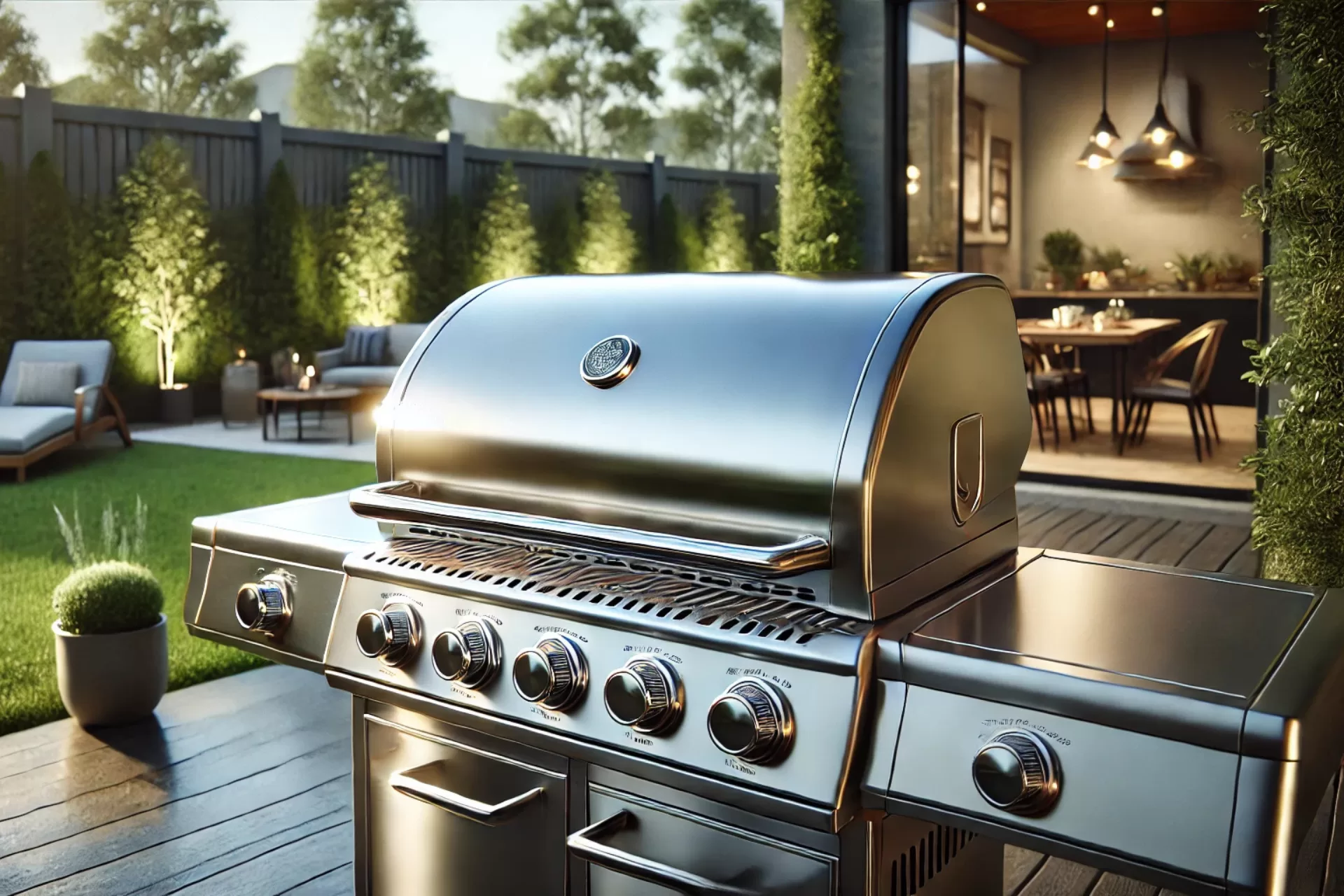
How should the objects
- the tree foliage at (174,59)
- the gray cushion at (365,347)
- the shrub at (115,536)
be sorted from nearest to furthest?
1. the shrub at (115,536)
2. the gray cushion at (365,347)
3. the tree foliage at (174,59)

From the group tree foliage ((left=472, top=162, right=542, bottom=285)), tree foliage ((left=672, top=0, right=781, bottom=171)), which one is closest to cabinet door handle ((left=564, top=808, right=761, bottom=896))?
tree foliage ((left=472, top=162, right=542, bottom=285))

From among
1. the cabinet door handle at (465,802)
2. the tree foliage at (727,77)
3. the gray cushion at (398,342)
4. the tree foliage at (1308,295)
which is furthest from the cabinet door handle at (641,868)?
the tree foliage at (727,77)

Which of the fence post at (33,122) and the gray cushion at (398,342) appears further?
the gray cushion at (398,342)

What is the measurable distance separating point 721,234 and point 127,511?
357 inches

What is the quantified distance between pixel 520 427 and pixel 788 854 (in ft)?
1.98

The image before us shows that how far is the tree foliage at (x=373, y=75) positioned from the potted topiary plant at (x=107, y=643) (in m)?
15.7

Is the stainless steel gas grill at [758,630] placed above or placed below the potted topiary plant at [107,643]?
above

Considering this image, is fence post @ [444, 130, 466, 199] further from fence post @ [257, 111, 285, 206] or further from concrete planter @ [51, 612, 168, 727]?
concrete planter @ [51, 612, 168, 727]

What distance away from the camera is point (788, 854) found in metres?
1.19

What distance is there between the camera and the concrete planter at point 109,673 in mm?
3043

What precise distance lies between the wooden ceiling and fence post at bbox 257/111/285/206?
643 cm

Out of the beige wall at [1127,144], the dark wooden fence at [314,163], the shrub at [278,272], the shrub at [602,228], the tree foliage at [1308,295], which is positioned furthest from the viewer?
the shrub at [602,228]

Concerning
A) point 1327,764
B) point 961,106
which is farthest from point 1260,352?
point 961,106

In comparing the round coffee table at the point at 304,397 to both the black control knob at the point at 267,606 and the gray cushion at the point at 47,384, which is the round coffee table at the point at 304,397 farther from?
the black control knob at the point at 267,606
